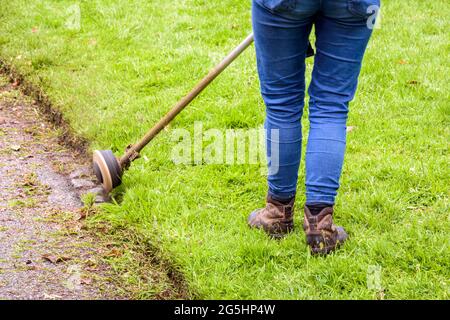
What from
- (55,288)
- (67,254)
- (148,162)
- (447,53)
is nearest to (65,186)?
(148,162)

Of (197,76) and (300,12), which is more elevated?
(300,12)

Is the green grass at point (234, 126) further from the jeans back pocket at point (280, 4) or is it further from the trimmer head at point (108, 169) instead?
the jeans back pocket at point (280, 4)

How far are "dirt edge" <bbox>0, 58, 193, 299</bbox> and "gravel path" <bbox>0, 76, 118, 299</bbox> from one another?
0.07 m

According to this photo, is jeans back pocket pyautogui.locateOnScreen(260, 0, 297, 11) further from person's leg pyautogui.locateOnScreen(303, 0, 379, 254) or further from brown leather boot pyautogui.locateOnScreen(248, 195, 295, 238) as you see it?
brown leather boot pyautogui.locateOnScreen(248, 195, 295, 238)

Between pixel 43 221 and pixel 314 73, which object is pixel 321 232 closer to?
pixel 314 73

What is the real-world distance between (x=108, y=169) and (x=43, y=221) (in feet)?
1.63

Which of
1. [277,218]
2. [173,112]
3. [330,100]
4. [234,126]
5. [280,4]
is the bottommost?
[234,126]

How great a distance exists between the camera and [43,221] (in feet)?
13.3

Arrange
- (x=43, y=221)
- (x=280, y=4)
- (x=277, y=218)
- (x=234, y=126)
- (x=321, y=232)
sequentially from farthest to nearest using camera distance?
1. (x=234, y=126)
2. (x=43, y=221)
3. (x=277, y=218)
4. (x=321, y=232)
5. (x=280, y=4)

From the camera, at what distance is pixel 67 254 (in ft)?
12.2

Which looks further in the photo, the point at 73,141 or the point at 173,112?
the point at 73,141

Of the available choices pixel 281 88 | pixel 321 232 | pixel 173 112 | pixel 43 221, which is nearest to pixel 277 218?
pixel 321 232
